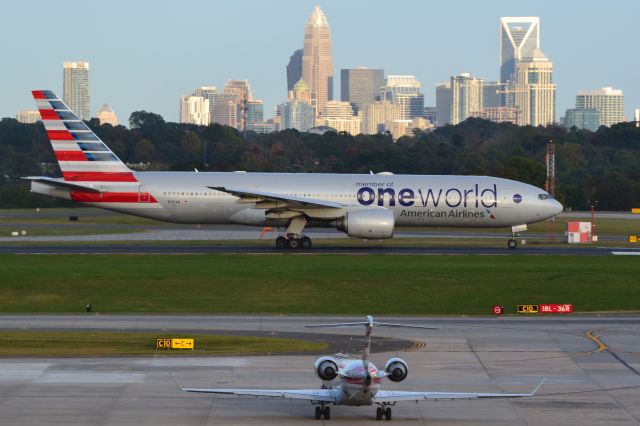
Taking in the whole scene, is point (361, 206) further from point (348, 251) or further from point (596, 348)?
point (596, 348)

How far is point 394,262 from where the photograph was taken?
190 ft

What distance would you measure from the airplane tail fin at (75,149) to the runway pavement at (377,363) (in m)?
26.1

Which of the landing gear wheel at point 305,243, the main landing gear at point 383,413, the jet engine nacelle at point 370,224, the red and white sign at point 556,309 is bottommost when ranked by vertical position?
the red and white sign at point 556,309

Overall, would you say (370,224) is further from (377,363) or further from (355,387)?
(355,387)

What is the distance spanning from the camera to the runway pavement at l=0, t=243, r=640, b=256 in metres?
63.9

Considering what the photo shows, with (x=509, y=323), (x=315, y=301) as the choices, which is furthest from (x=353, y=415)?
(x=315, y=301)

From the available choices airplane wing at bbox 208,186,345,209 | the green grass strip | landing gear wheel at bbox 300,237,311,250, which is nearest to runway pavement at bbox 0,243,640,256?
landing gear wheel at bbox 300,237,311,250

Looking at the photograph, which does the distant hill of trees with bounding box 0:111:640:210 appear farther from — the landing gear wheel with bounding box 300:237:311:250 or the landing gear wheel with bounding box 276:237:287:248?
the landing gear wheel with bounding box 300:237:311:250

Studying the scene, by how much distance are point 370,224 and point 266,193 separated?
604cm

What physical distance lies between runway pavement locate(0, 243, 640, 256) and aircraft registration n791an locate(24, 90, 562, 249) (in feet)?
4.70

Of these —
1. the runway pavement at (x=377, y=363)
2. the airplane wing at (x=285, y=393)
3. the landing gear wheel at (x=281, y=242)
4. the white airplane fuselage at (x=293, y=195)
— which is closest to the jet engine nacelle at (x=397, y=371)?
the airplane wing at (x=285, y=393)

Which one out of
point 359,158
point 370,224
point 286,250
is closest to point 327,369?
point 370,224

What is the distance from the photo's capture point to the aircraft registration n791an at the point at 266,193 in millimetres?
66000

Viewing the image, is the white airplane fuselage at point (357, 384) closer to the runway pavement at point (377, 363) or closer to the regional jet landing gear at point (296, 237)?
the runway pavement at point (377, 363)
